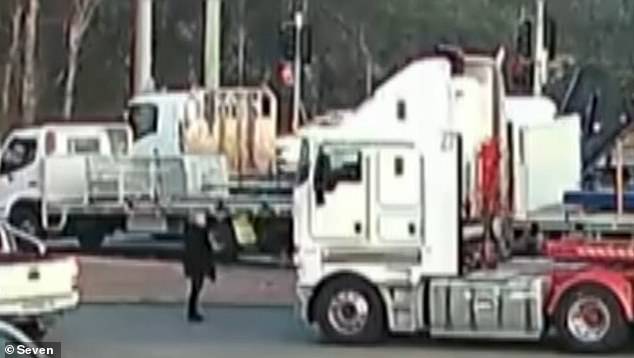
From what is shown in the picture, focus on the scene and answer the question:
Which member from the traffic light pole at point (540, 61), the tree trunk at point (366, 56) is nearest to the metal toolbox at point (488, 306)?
the traffic light pole at point (540, 61)

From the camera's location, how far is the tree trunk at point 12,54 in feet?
182

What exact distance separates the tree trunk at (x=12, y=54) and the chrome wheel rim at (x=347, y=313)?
34.8 metres

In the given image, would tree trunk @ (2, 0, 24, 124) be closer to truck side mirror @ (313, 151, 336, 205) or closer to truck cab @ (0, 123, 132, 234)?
truck cab @ (0, 123, 132, 234)

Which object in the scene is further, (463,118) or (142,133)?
(142,133)

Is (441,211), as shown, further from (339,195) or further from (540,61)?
(540,61)

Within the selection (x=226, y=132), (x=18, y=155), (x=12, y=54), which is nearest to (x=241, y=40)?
(x=12, y=54)

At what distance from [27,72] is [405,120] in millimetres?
33467

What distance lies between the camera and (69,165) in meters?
34.2

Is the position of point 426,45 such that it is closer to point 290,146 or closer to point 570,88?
point 290,146

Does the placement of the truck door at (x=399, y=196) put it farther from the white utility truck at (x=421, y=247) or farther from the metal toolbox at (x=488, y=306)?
the metal toolbox at (x=488, y=306)

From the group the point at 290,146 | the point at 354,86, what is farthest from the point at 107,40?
the point at 290,146

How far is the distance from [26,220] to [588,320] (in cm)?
1611

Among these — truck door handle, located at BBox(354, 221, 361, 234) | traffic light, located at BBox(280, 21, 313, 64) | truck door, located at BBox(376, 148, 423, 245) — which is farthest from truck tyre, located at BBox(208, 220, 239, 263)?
truck door, located at BBox(376, 148, 423, 245)

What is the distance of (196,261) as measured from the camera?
24906mm
